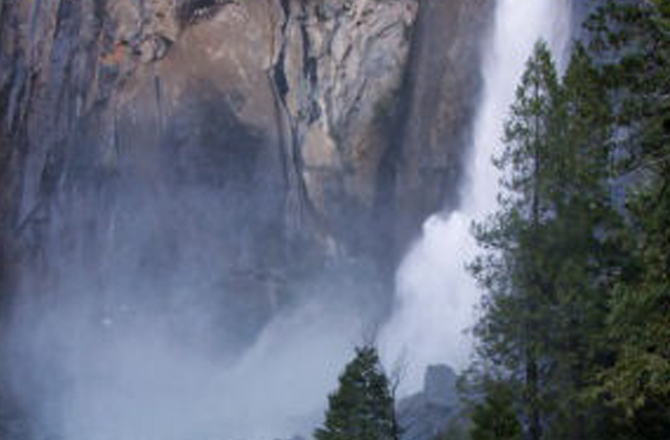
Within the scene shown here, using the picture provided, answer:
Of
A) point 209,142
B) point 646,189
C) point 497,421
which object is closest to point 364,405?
point 497,421

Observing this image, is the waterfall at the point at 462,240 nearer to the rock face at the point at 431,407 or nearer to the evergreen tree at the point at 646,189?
the rock face at the point at 431,407

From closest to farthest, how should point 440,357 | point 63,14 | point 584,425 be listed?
point 584,425, point 440,357, point 63,14

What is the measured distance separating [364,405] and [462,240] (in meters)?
23.4

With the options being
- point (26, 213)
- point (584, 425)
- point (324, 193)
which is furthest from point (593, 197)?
point (26, 213)

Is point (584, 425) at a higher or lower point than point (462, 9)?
lower

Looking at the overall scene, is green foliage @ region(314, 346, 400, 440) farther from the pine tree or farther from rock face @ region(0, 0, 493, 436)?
rock face @ region(0, 0, 493, 436)

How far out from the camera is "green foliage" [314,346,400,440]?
1753 centimetres

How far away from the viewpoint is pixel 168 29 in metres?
41.2

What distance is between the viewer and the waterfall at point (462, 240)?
3850cm

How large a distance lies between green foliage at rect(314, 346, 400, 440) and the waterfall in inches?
780

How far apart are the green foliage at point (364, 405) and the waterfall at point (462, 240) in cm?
1980

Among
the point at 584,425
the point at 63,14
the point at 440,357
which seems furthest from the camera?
the point at 63,14

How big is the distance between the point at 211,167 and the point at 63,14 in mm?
9316

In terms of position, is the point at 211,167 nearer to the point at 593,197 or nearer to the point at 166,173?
the point at 166,173
